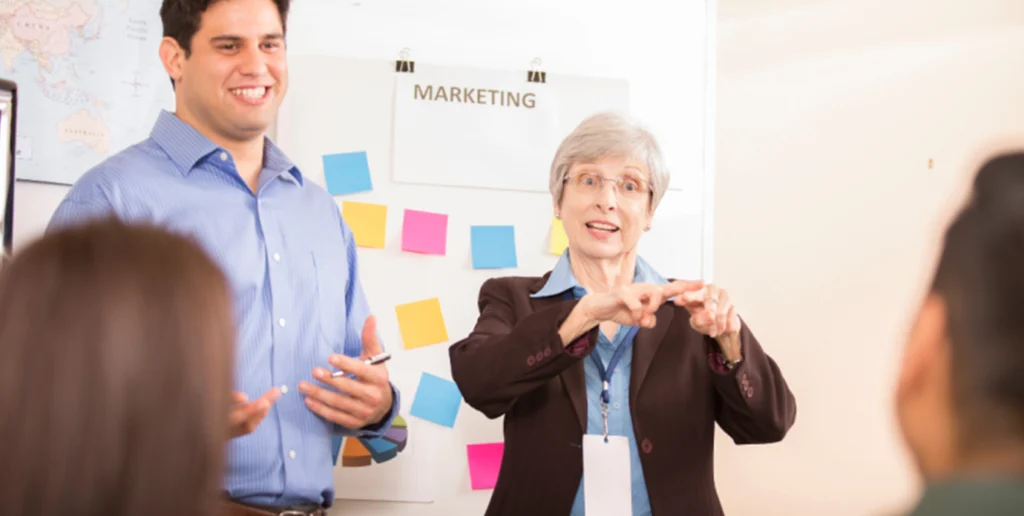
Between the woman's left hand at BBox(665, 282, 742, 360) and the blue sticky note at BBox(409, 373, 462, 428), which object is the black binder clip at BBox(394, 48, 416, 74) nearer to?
the blue sticky note at BBox(409, 373, 462, 428)

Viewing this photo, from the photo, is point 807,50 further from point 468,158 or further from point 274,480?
point 274,480

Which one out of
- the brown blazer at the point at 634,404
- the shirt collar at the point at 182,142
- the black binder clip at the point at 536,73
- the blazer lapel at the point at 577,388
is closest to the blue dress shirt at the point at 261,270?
the shirt collar at the point at 182,142

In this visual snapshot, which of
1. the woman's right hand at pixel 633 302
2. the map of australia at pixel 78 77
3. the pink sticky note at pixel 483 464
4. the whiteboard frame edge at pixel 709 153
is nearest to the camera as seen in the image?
the woman's right hand at pixel 633 302

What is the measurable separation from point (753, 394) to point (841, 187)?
4.50 feet

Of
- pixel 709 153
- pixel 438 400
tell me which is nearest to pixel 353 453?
pixel 438 400

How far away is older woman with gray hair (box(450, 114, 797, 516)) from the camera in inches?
71.1

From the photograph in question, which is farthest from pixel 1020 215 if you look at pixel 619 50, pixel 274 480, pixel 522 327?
pixel 619 50

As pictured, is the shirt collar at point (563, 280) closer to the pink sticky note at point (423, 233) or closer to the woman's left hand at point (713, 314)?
the woman's left hand at point (713, 314)

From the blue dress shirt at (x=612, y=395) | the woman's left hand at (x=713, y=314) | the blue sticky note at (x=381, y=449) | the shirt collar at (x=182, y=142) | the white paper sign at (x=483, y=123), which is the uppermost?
the white paper sign at (x=483, y=123)

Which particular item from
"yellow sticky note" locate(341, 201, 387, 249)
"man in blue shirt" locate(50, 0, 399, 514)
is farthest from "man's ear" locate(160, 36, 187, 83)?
"yellow sticky note" locate(341, 201, 387, 249)

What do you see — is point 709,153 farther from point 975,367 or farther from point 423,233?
point 975,367

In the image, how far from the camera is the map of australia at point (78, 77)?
2.27 meters

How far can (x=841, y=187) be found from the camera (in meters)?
3.01

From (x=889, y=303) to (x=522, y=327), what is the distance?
1633 mm
